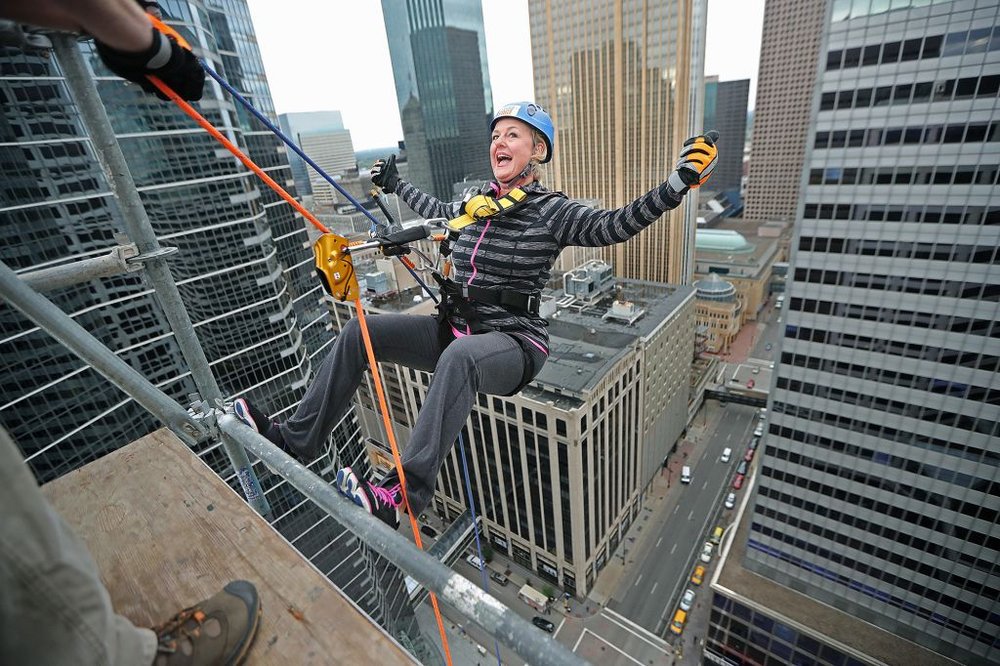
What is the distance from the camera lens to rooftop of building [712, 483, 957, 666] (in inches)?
926

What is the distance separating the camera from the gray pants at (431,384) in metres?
4.59

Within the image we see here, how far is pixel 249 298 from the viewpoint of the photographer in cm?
2169

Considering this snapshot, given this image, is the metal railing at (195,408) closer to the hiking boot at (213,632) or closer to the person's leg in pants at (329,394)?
the person's leg in pants at (329,394)

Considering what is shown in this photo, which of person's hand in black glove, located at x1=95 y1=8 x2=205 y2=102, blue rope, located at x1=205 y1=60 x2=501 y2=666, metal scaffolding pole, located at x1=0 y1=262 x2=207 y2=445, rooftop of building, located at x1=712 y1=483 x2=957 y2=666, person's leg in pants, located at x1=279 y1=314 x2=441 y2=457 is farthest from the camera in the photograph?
rooftop of building, located at x1=712 y1=483 x2=957 y2=666

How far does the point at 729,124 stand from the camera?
146 meters

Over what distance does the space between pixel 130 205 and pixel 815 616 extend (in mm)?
33477

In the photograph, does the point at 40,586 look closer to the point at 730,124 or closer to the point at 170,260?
the point at 170,260

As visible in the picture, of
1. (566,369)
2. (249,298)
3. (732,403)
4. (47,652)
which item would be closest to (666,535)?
(566,369)

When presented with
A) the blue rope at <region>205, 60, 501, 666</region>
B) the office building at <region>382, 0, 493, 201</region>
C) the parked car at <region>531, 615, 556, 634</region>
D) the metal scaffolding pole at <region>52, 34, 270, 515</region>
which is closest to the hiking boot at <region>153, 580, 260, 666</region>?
the blue rope at <region>205, 60, 501, 666</region>

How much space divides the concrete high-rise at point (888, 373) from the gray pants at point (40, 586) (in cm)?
2323

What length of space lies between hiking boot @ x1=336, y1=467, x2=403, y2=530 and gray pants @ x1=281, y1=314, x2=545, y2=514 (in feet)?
0.47

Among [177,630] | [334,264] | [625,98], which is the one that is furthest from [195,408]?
[625,98]

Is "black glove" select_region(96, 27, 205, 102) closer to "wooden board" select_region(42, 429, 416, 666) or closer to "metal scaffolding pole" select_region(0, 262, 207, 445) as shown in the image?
"metal scaffolding pole" select_region(0, 262, 207, 445)

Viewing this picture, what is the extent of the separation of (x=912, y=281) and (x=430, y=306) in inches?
1185
